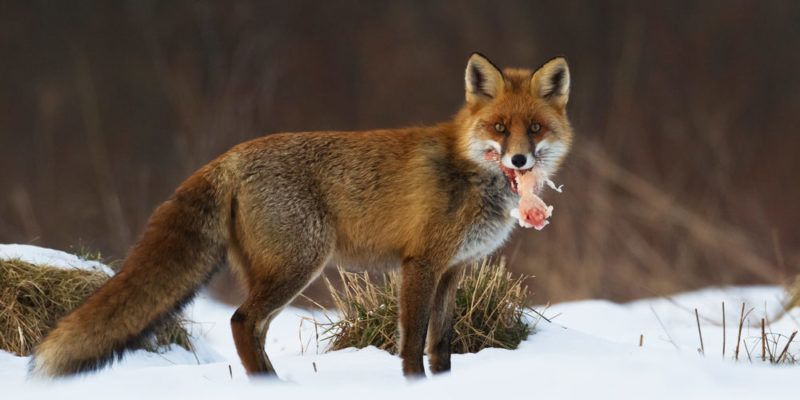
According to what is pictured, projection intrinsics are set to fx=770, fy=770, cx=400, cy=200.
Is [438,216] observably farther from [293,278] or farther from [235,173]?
[235,173]

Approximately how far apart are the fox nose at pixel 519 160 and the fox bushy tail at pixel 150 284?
112 cm

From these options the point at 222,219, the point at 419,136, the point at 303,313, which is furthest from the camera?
the point at 303,313

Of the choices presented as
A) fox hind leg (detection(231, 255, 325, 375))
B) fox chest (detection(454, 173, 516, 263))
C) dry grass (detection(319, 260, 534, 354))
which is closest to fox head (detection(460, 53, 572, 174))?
fox chest (detection(454, 173, 516, 263))

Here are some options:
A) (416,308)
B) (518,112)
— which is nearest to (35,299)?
(416,308)

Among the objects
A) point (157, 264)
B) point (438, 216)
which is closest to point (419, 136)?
point (438, 216)

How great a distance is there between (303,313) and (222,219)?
1831 millimetres

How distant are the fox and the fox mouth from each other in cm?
1

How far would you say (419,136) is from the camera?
3.31 meters

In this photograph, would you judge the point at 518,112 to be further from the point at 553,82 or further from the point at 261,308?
the point at 261,308

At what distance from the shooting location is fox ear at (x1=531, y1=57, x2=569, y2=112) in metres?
3.07

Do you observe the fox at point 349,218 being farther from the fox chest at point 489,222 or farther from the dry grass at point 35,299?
the dry grass at point 35,299

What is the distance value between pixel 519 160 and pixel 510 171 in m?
0.25

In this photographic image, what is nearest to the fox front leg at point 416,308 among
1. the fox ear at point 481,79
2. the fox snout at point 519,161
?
the fox snout at point 519,161

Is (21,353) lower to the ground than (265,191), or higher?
lower
